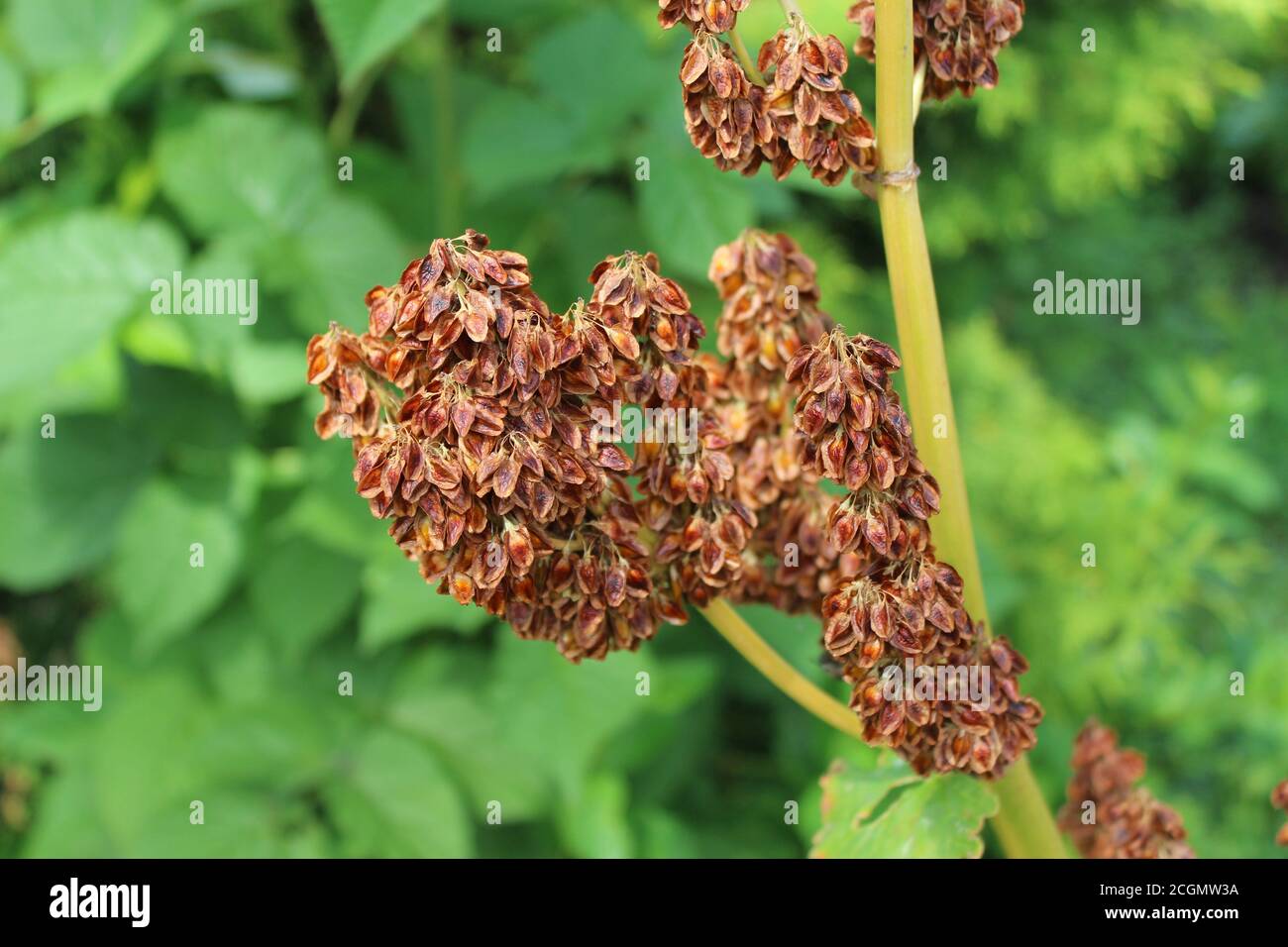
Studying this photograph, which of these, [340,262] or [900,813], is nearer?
[900,813]

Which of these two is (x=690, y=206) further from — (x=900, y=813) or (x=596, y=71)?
(x=900, y=813)

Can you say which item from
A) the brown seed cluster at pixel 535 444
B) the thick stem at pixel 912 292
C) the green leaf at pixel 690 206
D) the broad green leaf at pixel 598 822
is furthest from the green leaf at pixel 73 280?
the thick stem at pixel 912 292

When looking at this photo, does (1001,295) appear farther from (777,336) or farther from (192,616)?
(777,336)

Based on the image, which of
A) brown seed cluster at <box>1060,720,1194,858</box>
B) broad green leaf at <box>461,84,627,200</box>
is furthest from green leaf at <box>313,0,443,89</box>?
brown seed cluster at <box>1060,720,1194,858</box>

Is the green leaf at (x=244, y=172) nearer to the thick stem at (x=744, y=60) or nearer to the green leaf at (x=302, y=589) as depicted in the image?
the green leaf at (x=302, y=589)

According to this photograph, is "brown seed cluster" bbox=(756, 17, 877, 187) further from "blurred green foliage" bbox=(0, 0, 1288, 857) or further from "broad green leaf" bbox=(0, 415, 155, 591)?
"broad green leaf" bbox=(0, 415, 155, 591)

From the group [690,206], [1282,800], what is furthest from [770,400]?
[690,206]

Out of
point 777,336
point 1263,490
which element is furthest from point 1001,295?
point 777,336
